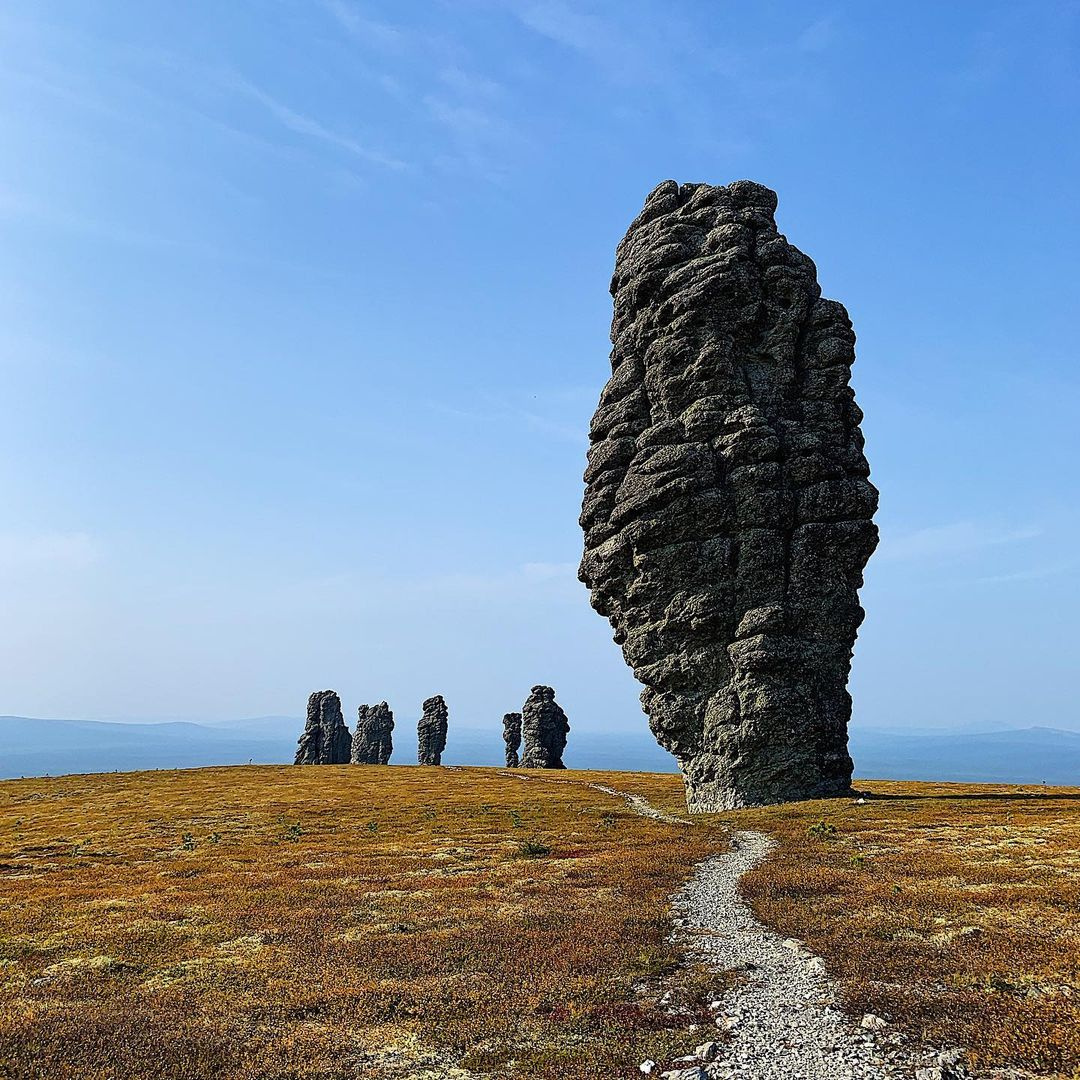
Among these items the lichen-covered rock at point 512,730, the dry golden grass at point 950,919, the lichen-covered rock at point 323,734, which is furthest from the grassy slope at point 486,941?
the lichen-covered rock at point 323,734

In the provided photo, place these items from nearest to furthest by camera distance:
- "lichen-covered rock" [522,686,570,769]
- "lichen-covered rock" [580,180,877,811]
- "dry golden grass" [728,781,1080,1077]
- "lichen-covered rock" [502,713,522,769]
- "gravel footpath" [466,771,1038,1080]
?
"gravel footpath" [466,771,1038,1080] < "dry golden grass" [728,781,1080,1077] < "lichen-covered rock" [580,180,877,811] < "lichen-covered rock" [522,686,570,769] < "lichen-covered rock" [502,713,522,769]

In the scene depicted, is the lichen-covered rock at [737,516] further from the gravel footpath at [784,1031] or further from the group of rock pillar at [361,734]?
the group of rock pillar at [361,734]

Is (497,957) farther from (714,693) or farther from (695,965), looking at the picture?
(714,693)

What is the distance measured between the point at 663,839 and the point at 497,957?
74.8 feet

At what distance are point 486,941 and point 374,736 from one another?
139704 millimetres

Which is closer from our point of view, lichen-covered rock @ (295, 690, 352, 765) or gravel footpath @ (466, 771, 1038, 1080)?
gravel footpath @ (466, 771, 1038, 1080)

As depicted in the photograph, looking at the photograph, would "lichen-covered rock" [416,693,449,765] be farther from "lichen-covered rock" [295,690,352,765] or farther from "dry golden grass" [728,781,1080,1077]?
"dry golden grass" [728,781,1080,1077]

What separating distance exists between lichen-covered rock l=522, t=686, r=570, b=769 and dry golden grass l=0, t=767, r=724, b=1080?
271ft

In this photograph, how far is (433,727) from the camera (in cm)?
15288

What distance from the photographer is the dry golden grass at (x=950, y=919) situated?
14.1 metres

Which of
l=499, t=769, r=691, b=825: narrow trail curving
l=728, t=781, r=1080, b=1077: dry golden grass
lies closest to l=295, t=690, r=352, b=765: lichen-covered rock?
l=499, t=769, r=691, b=825: narrow trail curving

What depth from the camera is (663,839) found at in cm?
4059

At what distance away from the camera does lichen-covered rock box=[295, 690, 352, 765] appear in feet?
509

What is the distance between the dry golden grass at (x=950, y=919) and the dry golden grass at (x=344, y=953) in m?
3.93
